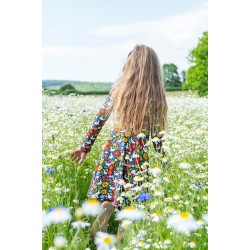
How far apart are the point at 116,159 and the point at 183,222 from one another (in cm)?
44

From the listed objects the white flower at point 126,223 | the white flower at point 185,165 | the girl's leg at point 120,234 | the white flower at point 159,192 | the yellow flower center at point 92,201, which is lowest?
the girl's leg at point 120,234

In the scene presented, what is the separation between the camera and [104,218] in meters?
1.68

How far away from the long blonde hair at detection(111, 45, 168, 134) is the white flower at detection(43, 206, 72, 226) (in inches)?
17.0

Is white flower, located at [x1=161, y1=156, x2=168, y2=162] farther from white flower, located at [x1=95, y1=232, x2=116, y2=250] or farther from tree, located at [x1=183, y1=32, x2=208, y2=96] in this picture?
white flower, located at [x1=95, y1=232, x2=116, y2=250]

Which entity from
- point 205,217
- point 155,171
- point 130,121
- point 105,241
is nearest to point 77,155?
point 130,121

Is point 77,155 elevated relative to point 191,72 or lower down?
lower down

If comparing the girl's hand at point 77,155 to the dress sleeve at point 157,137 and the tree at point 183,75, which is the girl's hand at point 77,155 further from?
the tree at point 183,75

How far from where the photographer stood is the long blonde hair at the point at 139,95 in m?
1.70

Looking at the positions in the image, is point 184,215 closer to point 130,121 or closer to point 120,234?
point 120,234

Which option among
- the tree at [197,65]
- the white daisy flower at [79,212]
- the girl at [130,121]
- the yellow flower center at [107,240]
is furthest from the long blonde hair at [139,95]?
the yellow flower center at [107,240]

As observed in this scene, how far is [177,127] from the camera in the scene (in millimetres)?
1921

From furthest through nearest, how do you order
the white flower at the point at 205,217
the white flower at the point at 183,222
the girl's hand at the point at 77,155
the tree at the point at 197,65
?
the girl's hand at the point at 77,155 < the tree at the point at 197,65 < the white flower at the point at 205,217 < the white flower at the point at 183,222

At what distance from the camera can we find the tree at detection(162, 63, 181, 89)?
5.58 feet
